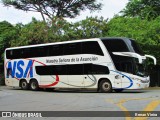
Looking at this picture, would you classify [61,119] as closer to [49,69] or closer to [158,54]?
[49,69]

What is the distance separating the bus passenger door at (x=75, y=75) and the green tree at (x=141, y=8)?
66.1 feet

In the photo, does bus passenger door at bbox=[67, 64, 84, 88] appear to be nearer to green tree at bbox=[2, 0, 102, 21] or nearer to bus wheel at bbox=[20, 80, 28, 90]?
bus wheel at bbox=[20, 80, 28, 90]

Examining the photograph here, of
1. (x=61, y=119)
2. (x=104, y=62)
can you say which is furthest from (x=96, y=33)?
(x=61, y=119)

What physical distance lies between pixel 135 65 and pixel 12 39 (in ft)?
75.9

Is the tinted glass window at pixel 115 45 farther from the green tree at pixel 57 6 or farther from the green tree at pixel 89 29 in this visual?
the green tree at pixel 57 6

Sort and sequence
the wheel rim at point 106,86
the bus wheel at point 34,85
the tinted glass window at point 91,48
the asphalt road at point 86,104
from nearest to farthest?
the asphalt road at point 86,104
the wheel rim at point 106,86
the tinted glass window at point 91,48
the bus wheel at point 34,85

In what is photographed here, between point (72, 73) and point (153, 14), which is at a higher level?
point (153, 14)

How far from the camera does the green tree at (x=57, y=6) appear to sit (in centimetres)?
4784

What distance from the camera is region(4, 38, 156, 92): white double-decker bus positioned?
78.8 feet

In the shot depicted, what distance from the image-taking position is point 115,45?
79.7ft

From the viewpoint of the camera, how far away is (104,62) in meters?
24.5

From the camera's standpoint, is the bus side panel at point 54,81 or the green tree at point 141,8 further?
the green tree at point 141,8

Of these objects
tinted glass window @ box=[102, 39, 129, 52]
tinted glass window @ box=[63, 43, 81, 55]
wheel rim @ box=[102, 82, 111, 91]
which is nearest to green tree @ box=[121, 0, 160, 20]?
tinted glass window @ box=[63, 43, 81, 55]

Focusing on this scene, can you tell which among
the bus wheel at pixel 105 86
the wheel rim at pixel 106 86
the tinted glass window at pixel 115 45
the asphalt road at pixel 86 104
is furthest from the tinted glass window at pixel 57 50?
the asphalt road at pixel 86 104
